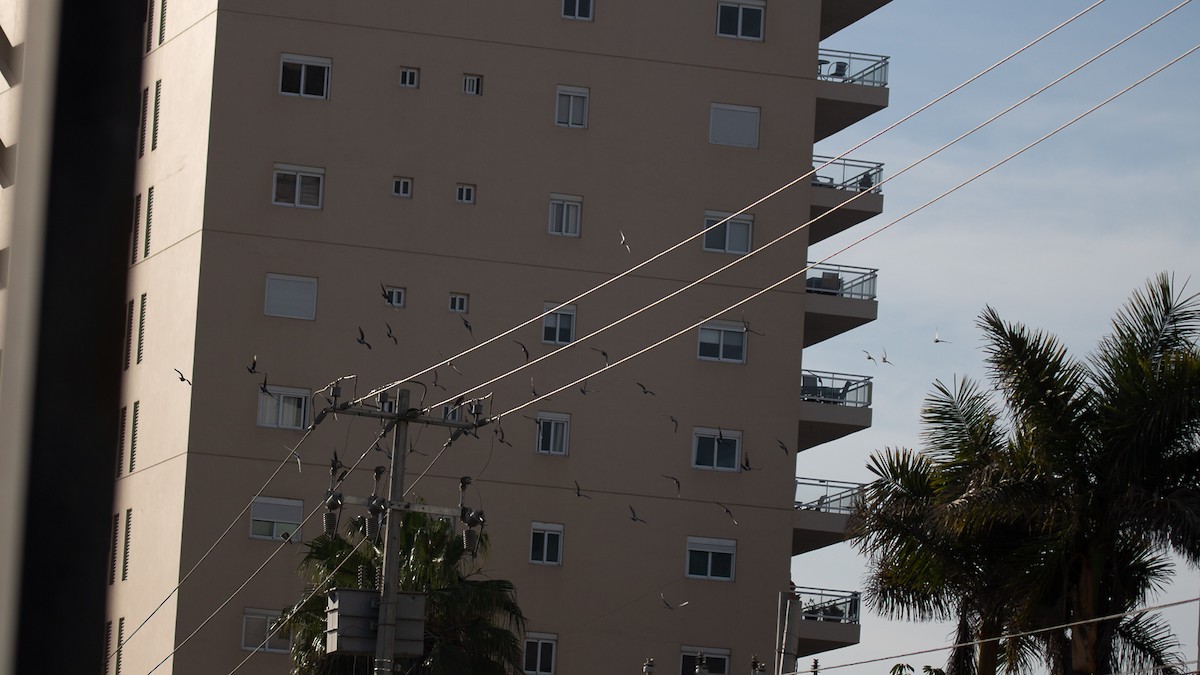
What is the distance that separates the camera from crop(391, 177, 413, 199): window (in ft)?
150

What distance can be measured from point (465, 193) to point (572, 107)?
3.54m

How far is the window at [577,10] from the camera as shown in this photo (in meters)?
47.5

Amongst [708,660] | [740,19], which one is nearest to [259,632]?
[708,660]

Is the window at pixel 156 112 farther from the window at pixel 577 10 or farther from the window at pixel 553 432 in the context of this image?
the window at pixel 553 432

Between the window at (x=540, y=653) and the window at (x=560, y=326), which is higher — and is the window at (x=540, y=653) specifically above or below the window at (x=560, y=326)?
below

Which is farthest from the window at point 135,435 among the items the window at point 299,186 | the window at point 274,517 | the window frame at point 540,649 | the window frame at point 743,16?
the window frame at point 743,16

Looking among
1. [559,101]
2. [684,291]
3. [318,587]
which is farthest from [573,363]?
[318,587]

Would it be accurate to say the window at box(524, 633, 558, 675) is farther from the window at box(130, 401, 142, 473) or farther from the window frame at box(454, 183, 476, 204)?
the window at box(130, 401, 142, 473)

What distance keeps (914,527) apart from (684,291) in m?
19.1

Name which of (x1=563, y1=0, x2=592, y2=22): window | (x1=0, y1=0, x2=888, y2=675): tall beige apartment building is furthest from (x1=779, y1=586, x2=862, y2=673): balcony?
(x1=563, y1=0, x2=592, y2=22): window

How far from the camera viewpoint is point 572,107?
1852 inches

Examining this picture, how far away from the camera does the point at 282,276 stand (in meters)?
45.2

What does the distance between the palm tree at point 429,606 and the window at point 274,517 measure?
32.9 feet

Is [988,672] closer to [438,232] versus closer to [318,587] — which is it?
[318,587]
